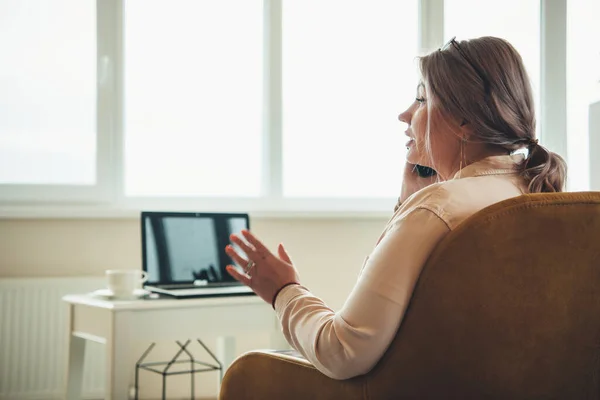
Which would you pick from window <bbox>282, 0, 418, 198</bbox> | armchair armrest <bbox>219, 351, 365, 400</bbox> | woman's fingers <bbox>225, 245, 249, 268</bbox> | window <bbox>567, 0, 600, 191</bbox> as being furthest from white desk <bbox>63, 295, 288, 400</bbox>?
window <bbox>567, 0, 600, 191</bbox>

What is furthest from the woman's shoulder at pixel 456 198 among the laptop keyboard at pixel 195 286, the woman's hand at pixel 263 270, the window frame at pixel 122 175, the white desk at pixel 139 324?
the window frame at pixel 122 175

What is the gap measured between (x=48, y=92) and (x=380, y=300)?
2.43m

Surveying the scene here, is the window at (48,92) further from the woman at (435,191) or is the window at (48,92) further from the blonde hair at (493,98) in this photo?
the blonde hair at (493,98)

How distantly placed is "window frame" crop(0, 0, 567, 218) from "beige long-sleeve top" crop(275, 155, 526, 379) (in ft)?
6.57

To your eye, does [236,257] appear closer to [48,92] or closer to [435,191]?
[435,191]

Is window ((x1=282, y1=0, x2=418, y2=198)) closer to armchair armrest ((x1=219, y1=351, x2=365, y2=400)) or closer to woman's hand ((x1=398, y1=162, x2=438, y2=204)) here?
woman's hand ((x1=398, y1=162, x2=438, y2=204))

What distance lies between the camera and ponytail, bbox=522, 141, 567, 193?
1111mm

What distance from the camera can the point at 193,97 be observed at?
125 inches

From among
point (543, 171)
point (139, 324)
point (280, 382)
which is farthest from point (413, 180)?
point (139, 324)

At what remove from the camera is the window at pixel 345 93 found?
3316mm

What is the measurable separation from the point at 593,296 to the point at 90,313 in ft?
4.90

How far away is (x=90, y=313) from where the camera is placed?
1982 mm

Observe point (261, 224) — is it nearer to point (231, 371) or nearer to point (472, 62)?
point (231, 371)

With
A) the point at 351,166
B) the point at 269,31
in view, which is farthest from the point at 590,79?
the point at 269,31
